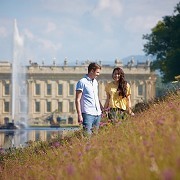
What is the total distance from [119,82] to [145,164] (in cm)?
541

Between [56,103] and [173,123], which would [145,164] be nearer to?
[173,123]

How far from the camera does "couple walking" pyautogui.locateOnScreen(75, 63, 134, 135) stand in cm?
905

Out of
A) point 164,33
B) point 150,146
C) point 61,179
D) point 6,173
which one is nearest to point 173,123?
point 150,146

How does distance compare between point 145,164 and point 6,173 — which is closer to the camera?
point 145,164

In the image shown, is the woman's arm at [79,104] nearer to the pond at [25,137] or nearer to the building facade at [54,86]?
the pond at [25,137]

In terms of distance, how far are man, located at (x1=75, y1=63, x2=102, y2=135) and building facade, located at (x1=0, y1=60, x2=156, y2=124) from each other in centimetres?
8180

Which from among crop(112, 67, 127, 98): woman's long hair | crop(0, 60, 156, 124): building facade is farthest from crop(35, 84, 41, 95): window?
crop(112, 67, 127, 98): woman's long hair

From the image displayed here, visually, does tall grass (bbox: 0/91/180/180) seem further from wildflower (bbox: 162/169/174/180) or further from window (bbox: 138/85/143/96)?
window (bbox: 138/85/143/96)

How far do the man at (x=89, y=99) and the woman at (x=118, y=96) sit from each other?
375 millimetres

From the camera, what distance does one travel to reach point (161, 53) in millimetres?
43281

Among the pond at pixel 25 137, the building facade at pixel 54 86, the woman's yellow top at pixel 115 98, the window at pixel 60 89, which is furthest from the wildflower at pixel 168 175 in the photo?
the window at pixel 60 89

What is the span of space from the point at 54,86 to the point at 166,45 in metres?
52.2

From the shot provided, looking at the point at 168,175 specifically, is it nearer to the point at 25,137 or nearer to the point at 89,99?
the point at 89,99

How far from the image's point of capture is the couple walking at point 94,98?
9.05 m
